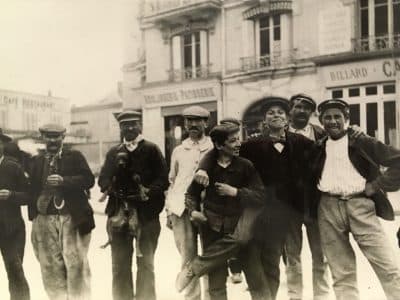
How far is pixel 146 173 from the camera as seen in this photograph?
2.83 meters

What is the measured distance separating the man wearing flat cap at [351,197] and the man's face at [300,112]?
20 centimetres

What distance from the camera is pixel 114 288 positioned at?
2842 mm

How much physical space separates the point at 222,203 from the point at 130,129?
81 cm

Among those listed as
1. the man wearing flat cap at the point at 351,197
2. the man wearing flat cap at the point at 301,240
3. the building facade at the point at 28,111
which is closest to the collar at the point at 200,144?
the man wearing flat cap at the point at 301,240

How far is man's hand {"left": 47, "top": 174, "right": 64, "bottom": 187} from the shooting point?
295 centimetres

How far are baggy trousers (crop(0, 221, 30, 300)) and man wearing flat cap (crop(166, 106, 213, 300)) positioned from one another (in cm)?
115

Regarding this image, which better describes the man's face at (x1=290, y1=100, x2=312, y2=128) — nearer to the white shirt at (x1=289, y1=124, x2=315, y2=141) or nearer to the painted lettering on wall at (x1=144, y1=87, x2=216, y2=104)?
the white shirt at (x1=289, y1=124, x2=315, y2=141)

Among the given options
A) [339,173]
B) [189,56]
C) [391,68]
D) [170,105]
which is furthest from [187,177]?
[391,68]

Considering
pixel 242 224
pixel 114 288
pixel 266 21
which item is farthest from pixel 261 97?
pixel 114 288

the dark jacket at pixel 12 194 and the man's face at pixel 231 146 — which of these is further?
the dark jacket at pixel 12 194

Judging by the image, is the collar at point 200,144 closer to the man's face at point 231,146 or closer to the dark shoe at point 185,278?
the man's face at point 231,146

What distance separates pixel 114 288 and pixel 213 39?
215cm

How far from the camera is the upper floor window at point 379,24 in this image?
2.90 metres

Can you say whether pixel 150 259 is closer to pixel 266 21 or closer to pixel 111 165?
pixel 111 165
